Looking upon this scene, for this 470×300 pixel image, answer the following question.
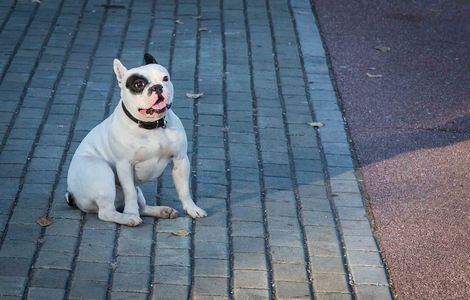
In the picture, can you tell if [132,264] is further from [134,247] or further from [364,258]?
[364,258]

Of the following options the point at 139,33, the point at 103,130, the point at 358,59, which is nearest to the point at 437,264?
the point at 103,130

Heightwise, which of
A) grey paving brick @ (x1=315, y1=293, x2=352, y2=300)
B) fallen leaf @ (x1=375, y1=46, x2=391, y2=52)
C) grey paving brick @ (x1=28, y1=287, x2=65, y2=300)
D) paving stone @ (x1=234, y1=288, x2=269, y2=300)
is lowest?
fallen leaf @ (x1=375, y1=46, x2=391, y2=52)

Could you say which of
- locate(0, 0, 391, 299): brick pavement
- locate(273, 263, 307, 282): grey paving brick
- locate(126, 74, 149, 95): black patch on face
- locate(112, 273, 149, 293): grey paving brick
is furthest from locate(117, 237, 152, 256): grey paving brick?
locate(126, 74, 149, 95): black patch on face

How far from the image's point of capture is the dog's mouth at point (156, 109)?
6516 millimetres

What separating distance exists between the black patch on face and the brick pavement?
1047 millimetres

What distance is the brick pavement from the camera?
6406 mm

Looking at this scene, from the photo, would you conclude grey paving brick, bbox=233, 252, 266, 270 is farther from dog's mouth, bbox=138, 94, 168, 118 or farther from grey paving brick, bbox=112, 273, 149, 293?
dog's mouth, bbox=138, 94, 168, 118

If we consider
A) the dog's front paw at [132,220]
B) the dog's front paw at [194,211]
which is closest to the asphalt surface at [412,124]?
the dog's front paw at [194,211]

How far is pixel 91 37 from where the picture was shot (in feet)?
36.4

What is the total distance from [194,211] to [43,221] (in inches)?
42.1

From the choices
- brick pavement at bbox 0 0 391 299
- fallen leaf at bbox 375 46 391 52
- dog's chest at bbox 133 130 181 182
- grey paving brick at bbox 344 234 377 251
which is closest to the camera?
Result: brick pavement at bbox 0 0 391 299

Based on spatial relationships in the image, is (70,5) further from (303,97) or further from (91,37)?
(303,97)

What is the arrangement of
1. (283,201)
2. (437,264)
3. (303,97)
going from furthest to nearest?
(303,97) < (283,201) < (437,264)

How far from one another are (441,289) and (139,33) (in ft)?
19.5
